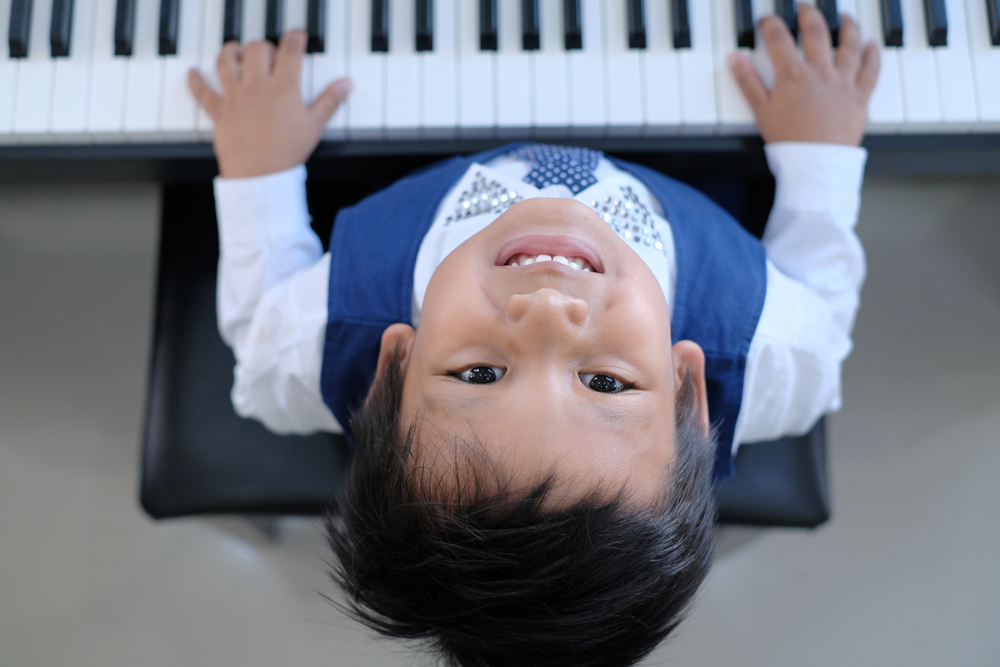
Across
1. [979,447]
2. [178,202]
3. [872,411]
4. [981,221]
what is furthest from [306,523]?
[981,221]

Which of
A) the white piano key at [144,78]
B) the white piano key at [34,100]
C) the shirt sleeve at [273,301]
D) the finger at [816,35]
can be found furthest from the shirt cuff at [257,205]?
the finger at [816,35]

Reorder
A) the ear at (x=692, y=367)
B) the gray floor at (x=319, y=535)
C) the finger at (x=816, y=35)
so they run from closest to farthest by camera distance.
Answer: the ear at (x=692, y=367), the finger at (x=816, y=35), the gray floor at (x=319, y=535)

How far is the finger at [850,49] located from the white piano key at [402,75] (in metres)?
0.52

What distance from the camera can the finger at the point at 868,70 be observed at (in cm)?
90

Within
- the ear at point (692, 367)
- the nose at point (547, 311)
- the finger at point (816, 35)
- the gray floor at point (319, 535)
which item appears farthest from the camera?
the gray floor at point (319, 535)

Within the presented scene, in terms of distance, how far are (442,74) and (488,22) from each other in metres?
0.08

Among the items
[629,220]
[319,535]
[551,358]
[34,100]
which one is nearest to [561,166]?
[629,220]

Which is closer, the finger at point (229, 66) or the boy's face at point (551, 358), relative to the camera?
the boy's face at point (551, 358)

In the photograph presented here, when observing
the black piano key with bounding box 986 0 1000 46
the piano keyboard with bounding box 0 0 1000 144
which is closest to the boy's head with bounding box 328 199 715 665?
the piano keyboard with bounding box 0 0 1000 144

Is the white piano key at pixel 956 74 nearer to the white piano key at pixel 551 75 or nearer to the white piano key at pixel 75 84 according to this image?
the white piano key at pixel 551 75

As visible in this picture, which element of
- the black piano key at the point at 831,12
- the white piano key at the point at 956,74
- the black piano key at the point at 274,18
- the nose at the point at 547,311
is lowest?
the nose at the point at 547,311

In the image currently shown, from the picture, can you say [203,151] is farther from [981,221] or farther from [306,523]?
[981,221]

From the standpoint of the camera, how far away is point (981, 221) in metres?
1.32

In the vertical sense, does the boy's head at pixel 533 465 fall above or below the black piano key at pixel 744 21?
below
